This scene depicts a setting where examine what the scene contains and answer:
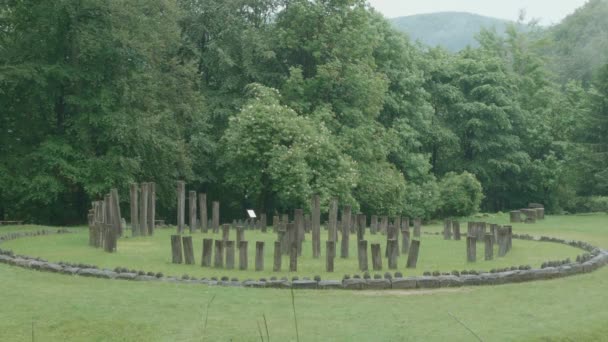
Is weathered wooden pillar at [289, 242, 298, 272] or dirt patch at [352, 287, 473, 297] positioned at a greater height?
weathered wooden pillar at [289, 242, 298, 272]

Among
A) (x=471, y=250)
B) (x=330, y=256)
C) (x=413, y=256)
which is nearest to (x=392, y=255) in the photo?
(x=413, y=256)

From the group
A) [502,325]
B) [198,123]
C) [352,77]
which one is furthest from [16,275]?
[352,77]

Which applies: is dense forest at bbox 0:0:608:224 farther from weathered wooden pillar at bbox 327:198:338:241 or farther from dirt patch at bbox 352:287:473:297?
dirt patch at bbox 352:287:473:297

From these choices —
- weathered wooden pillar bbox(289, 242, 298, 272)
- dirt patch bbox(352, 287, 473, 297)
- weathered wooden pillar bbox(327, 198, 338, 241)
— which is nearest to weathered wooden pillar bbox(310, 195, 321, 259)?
weathered wooden pillar bbox(327, 198, 338, 241)

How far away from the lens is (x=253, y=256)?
2098cm

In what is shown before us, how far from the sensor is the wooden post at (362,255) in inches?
717

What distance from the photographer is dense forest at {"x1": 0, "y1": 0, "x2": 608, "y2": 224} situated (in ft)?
108

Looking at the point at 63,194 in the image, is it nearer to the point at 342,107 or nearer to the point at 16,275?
the point at 342,107

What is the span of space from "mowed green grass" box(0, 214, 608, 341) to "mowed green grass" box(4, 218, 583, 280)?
247 cm

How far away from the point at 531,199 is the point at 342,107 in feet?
62.4

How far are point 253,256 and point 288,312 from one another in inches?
309

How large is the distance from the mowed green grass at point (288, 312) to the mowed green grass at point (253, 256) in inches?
97.2

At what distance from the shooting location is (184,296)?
14.2 meters

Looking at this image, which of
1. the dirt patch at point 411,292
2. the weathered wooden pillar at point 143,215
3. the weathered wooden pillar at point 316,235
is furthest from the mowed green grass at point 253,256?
the dirt patch at point 411,292
